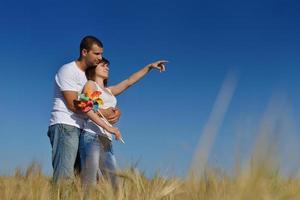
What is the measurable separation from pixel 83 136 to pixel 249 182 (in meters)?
3.52

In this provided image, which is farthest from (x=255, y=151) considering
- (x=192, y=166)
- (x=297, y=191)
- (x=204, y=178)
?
(x=204, y=178)

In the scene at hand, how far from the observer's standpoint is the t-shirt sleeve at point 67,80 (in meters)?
4.86

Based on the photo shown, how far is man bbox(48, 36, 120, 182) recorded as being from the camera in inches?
189

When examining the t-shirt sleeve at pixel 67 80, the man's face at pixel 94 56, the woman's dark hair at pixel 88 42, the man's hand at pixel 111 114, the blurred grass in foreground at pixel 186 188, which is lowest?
the blurred grass in foreground at pixel 186 188

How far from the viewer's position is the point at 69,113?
4.89 m

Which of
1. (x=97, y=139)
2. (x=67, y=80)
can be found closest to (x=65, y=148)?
(x=97, y=139)

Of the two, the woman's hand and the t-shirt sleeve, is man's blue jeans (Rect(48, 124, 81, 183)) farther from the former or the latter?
the woman's hand

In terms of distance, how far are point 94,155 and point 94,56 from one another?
1.04 meters

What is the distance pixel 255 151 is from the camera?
128cm

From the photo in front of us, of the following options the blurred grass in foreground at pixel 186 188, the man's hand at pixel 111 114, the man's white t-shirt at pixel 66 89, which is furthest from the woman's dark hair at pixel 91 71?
the blurred grass in foreground at pixel 186 188

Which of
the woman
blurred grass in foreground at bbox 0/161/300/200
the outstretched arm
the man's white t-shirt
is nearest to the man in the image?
the man's white t-shirt

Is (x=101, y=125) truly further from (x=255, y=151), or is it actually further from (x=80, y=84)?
(x=255, y=151)

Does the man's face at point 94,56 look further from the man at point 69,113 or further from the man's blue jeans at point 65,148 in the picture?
the man's blue jeans at point 65,148

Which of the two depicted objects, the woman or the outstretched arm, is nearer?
the woman
